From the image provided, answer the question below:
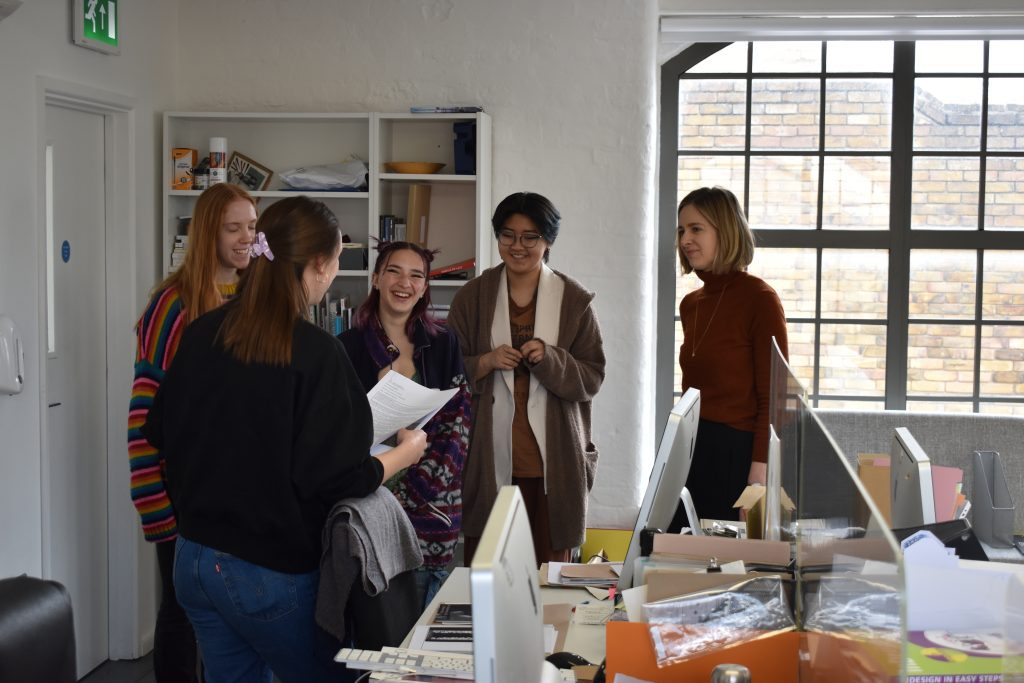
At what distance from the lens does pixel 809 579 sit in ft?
4.70

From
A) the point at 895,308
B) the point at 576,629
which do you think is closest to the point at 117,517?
the point at 576,629

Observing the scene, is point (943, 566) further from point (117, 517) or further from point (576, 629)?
point (117, 517)

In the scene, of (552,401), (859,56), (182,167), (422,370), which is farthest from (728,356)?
(182,167)

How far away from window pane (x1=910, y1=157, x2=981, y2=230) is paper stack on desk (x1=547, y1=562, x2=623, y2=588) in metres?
3.03

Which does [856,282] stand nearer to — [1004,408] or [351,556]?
[1004,408]

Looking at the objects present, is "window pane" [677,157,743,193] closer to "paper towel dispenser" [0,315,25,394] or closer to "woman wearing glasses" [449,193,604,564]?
"woman wearing glasses" [449,193,604,564]

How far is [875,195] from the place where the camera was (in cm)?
479

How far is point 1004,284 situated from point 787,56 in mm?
1453

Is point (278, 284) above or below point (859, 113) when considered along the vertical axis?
below

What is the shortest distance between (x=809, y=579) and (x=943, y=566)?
0.22 m

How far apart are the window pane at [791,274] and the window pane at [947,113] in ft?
2.48

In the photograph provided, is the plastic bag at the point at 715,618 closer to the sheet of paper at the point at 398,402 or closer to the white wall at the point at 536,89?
the sheet of paper at the point at 398,402

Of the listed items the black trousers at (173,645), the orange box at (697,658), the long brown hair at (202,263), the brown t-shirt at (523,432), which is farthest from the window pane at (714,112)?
the orange box at (697,658)

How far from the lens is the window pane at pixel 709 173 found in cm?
485
